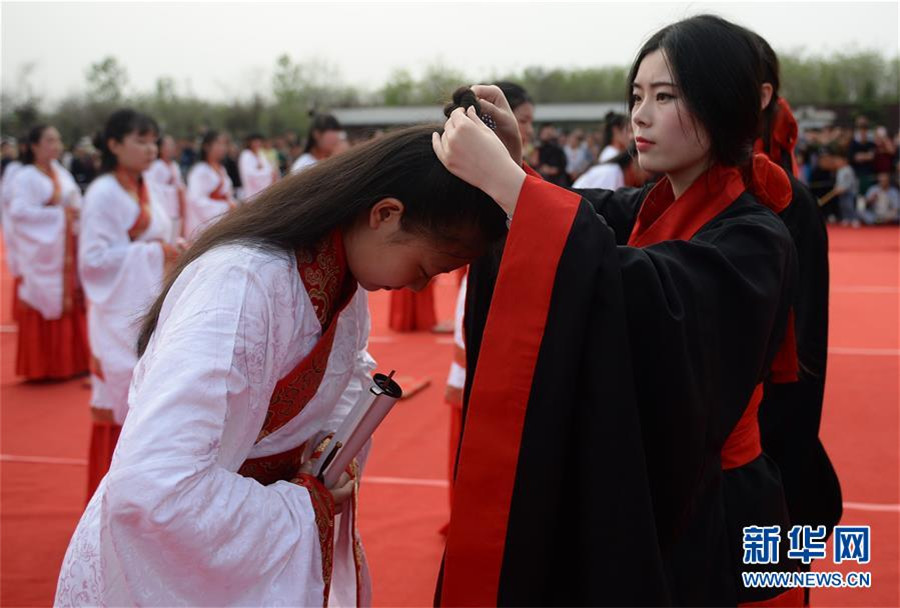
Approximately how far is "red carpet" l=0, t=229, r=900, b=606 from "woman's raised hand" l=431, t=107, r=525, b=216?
6.58ft

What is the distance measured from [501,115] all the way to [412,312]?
18.8 ft

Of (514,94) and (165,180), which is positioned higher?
(514,94)

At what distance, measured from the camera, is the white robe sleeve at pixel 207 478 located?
3.77 ft

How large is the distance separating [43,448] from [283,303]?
381 cm

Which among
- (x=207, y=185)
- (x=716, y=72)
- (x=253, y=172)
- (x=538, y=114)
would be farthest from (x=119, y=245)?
(x=538, y=114)

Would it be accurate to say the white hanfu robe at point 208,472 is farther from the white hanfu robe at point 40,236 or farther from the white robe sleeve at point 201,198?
the white robe sleeve at point 201,198

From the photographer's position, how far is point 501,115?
63.1 inches

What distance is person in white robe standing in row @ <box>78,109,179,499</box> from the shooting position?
3637mm

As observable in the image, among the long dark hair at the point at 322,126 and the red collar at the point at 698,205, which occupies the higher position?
the long dark hair at the point at 322,126

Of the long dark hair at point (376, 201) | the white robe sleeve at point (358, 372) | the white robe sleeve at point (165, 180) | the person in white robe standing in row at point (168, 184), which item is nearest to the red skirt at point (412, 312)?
the person in white robe standing in row at point (168, 184)

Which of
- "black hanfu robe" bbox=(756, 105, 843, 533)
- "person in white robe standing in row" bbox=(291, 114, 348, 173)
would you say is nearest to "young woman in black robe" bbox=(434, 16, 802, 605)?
"black hanfu robe" bbox=(756, 105, 843, 533)

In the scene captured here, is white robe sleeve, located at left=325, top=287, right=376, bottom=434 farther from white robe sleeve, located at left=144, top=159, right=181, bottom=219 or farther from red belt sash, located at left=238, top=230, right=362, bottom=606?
white robe sleeve, located at left=144, top=159, right=181, bottom=219

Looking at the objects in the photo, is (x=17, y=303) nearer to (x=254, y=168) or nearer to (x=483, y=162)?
(x=254, y=168)

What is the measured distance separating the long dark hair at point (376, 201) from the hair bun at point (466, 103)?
0.08 m
